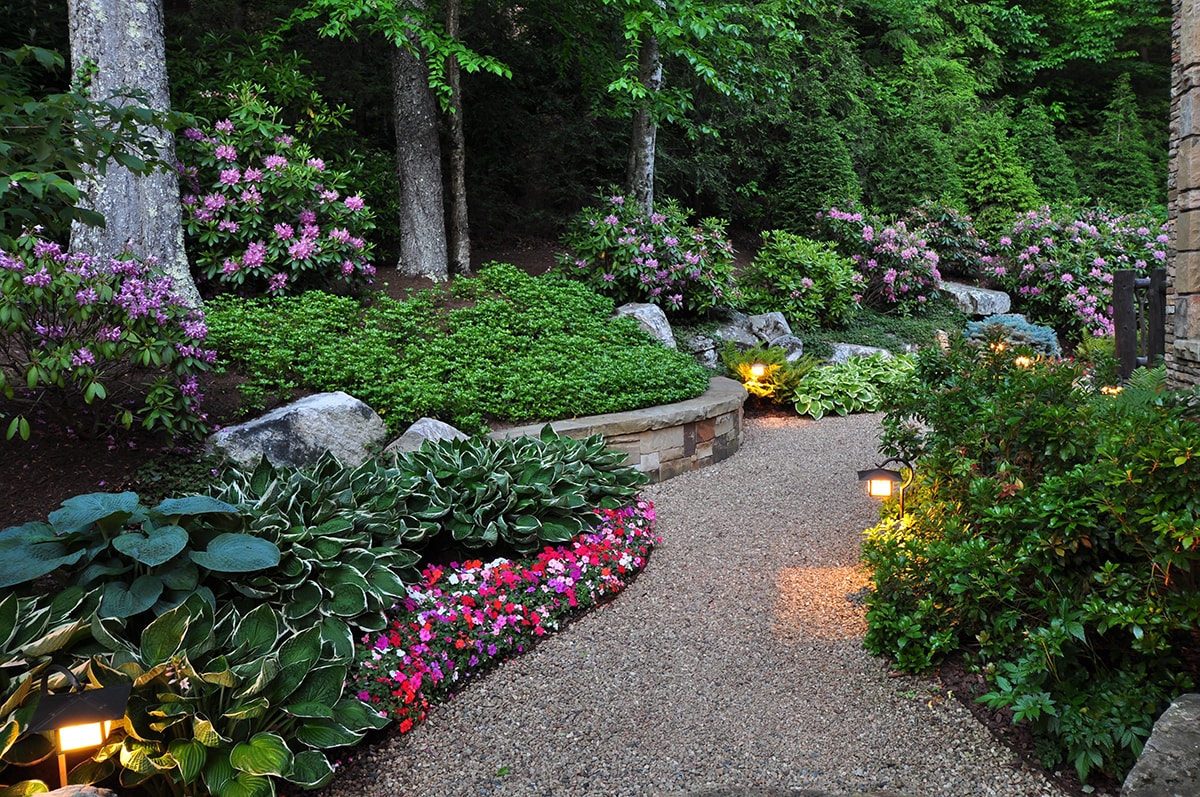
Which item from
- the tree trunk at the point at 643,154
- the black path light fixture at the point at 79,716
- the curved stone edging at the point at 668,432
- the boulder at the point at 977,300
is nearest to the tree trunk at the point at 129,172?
the curved stone edging at the point at 668,432

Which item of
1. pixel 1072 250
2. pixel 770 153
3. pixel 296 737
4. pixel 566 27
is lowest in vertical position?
pixel 296 737

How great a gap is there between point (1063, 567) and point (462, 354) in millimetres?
4382

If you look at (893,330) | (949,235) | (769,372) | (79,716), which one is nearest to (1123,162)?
(949,235)

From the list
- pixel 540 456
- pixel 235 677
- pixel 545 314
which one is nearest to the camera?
pixel 235 677

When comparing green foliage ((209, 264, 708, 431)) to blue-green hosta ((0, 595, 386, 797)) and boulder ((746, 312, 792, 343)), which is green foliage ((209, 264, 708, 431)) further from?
blue-green hosta ((0, 595, 386, 797))

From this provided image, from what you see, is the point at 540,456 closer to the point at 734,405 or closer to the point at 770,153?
the point at 734,405

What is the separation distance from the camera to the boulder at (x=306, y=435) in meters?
4.51

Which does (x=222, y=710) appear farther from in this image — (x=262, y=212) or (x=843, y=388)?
(x=843, y=388)

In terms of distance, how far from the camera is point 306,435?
4.62 metres

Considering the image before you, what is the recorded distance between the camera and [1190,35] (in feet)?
13.8

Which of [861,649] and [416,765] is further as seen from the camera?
[861,649]

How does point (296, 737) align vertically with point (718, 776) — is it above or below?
above

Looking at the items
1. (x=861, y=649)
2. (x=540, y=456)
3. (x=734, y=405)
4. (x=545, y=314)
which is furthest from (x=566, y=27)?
(x=861, y=649)

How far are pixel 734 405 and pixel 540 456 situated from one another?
7.69 ft
